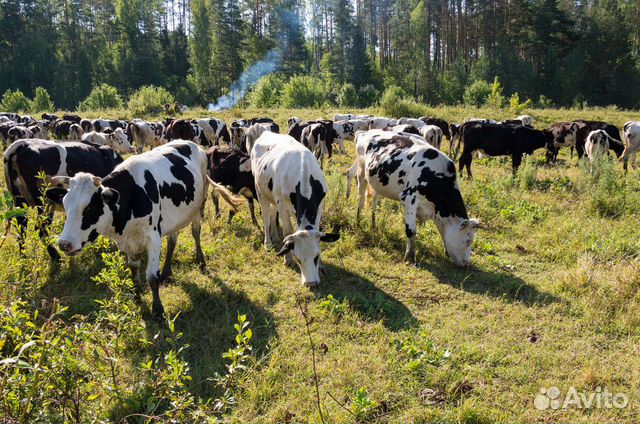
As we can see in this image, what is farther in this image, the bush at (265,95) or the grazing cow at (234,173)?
the bush at (265,95)

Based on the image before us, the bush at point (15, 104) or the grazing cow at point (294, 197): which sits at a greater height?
the bush at point (15, 104)

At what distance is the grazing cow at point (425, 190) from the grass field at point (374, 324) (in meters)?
0.47

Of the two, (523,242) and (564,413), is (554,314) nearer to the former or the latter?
(564,413)

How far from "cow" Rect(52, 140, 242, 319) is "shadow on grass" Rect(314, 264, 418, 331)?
2248 mm

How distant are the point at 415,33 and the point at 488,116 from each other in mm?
32398

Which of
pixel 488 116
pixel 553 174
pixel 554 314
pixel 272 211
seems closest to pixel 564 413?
pixel 554 314

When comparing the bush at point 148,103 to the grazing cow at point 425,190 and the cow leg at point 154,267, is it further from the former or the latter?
the cow leg at point 154,267

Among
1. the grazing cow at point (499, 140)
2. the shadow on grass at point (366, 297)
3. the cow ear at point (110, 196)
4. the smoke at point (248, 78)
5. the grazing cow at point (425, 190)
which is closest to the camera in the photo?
the cow ear at point (110, 196)

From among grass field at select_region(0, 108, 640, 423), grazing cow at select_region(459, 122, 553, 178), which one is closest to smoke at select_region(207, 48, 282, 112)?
grazing cow at select_region(459, 122, 553, 178)

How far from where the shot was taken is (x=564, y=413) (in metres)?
3.84

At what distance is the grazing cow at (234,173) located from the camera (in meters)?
9.57

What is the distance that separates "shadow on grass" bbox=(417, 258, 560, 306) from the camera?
6.07 meters

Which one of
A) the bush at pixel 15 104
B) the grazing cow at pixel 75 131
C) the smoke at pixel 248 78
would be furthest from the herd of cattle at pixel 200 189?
the smoke at pixel 248 78

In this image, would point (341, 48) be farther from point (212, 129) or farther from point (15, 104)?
point (212, 129)
